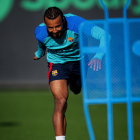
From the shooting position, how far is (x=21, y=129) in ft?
13.9

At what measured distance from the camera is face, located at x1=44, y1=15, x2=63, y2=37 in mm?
2928

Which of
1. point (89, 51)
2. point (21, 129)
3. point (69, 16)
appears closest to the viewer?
point (89, 51)

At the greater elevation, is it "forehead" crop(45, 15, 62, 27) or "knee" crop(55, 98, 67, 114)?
"forehead" crop(45, 15, 62, 27)

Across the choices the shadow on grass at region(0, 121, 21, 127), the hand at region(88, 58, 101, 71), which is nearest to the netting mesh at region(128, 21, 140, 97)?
the hand at region(88, 58, 101, 71)

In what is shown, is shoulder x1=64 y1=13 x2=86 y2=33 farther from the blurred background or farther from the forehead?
the blurred background

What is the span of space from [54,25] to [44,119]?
91.9 inches

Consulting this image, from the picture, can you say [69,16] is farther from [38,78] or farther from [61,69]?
[38,78]

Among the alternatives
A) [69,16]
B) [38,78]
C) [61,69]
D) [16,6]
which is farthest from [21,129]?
[16,6]

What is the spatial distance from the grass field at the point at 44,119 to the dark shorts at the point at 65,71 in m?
0.90

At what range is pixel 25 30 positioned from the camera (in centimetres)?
779

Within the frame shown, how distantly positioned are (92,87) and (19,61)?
5561 millimetres

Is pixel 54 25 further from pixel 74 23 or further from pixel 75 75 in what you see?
pixel 75 75

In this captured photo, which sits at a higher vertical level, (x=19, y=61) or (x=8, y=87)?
(x=19, y=61)

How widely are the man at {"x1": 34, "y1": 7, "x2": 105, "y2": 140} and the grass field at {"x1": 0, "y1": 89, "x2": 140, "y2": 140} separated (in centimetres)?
87
